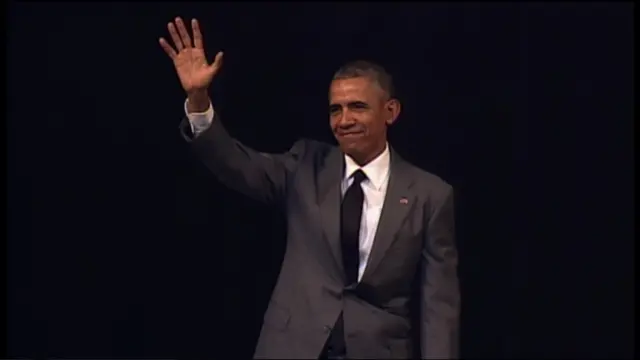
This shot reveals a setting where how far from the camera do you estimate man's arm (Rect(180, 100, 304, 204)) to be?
1.93m

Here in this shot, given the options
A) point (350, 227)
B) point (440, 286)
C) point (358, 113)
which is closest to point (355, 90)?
point (358, 113)

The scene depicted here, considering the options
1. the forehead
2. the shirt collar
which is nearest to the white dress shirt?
the shirt collar

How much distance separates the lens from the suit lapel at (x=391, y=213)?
1961 millimetres

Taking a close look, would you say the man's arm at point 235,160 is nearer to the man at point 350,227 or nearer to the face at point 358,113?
the man at point 350,227

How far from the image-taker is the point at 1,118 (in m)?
2.32

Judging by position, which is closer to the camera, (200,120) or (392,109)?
(200,120)

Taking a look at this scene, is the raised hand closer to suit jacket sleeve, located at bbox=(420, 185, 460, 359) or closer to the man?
the man

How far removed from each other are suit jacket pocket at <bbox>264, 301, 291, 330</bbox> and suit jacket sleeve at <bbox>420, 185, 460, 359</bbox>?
0.86ft

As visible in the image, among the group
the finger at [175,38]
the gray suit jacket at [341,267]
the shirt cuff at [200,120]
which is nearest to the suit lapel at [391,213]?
the gray suit jacket at [341,267]

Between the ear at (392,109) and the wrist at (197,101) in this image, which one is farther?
the ear at (392,109)

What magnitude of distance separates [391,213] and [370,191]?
0.08 metres

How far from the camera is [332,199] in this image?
199 centimetres

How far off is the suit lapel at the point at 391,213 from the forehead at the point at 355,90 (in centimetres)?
16

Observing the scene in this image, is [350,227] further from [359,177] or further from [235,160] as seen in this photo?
[235,160]
